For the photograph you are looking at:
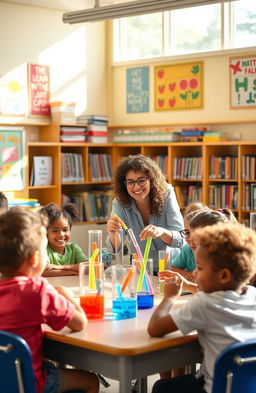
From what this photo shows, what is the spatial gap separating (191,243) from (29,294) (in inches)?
41.2

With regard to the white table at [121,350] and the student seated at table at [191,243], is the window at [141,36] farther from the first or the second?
the white table at [121,350]

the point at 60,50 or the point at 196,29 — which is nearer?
the point at 196,29

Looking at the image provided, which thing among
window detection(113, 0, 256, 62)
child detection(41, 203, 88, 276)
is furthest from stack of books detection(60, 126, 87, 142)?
child detection(41, 203, 88, 276)

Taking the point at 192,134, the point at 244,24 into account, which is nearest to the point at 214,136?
the point at 192,134

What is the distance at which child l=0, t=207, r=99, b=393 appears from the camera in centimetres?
238

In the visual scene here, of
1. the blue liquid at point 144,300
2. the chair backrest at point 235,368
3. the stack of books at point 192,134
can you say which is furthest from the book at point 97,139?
the chair backrest at point 235,368

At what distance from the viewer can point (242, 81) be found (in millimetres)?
6875

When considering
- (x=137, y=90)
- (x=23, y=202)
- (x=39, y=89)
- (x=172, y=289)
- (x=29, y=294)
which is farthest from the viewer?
(x=137, y=90)

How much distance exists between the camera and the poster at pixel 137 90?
770 centimetres

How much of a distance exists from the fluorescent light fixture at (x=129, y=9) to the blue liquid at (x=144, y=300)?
2745 mm

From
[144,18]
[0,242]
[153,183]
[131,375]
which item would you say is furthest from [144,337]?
[144,18]

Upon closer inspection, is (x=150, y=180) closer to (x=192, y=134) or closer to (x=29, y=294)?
(x=29, y=294)

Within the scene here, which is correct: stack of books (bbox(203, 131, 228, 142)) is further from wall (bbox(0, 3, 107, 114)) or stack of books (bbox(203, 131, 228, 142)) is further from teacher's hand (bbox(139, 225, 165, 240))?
teacher's hand (bbox(139, 225, 165, 240))

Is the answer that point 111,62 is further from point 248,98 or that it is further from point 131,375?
point 131,375
